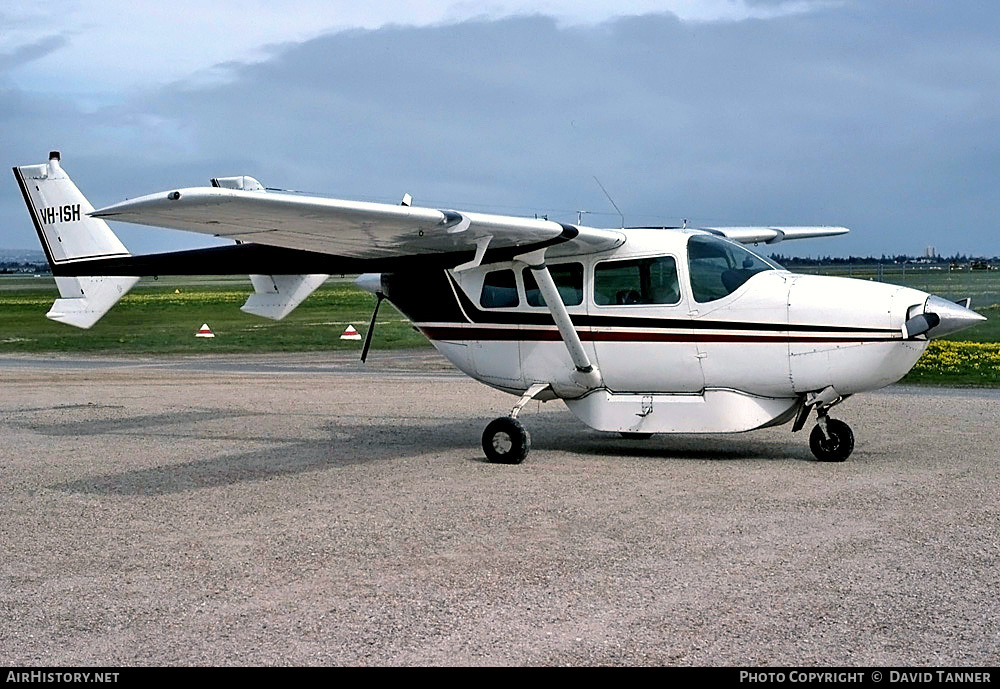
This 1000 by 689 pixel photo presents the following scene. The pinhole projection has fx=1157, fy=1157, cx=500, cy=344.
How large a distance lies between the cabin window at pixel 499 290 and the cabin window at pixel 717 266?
2.01 metres

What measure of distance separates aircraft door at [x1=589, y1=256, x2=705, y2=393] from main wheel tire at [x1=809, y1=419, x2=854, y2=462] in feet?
4.06

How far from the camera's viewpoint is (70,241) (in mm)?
15039

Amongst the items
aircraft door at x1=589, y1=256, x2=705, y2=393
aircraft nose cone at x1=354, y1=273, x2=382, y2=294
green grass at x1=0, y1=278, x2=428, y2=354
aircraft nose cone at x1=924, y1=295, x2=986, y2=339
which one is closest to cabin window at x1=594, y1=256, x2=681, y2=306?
aircraft door at x1=589, y1=256, x2=705, y2=393

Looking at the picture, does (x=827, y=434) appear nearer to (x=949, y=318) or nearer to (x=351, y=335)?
(x=949, y=318)

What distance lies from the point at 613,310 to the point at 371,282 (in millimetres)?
3310

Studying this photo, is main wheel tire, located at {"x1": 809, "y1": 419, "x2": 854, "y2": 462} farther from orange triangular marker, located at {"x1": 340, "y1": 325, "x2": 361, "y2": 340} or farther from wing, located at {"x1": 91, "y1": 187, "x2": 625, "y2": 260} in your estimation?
orange triangular marker, located at {"x1": 340, "y1": 325, "x2": 361, "y2": 340}

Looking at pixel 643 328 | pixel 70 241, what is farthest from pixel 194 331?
pixel 643 328

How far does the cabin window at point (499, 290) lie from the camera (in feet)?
41.3

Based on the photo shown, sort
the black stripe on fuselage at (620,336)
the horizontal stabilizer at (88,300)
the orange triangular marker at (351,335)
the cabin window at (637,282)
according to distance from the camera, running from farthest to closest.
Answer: the orange triangular marker at (351,335) < the horizontal stabilizer at (88,300) < the cabin window at (637,282) < the black stripe on fuselage at (620,336)

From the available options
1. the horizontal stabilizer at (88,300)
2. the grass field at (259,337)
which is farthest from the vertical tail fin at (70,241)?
the grass field at (259,337)

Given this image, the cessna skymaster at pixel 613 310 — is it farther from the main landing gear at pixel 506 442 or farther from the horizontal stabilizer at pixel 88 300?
the horizontal stabilizer at pixel 88 300

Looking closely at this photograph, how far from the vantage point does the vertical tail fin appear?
49.0ft
